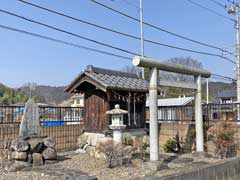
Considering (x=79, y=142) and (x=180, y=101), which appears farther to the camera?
(x=180, y=101)

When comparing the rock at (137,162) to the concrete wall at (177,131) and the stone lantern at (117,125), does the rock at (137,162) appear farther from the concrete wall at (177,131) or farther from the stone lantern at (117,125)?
the concrete wall at (177,131)

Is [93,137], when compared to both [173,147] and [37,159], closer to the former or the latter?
[37,159]

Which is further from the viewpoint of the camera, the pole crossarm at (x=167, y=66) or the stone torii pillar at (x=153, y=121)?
the stone torii pillar at (x=153, y=121)

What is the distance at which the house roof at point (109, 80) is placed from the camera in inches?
374

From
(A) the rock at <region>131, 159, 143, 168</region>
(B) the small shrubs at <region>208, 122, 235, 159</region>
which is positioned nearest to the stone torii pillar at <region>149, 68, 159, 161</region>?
(A) the rock at <region>131, 159, 143, 168</region>

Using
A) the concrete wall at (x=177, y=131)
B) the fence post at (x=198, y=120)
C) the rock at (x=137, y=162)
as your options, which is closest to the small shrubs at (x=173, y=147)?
the concrete wall at (x=177, y=131)

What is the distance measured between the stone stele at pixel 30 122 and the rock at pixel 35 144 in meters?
0.42

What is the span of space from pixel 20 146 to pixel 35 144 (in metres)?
0.43

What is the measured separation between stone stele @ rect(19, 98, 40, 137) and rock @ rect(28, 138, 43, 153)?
0.42 metres

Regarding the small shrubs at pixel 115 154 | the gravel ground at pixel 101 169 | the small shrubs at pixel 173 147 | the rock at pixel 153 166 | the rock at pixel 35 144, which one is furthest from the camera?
the small shrubs at pixel 173 147

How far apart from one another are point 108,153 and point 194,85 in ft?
12.5

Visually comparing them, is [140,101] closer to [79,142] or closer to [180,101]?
[79,142]

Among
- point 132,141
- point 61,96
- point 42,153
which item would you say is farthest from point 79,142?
point 61,96

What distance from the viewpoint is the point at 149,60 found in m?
7.28
